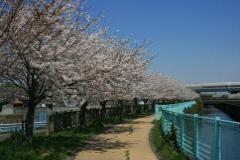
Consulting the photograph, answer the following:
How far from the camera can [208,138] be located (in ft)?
41.5

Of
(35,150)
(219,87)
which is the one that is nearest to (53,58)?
(35,150)

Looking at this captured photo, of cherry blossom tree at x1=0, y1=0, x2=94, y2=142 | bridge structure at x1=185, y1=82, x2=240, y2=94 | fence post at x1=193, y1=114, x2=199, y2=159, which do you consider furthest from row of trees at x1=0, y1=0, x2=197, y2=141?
bridge structure at x1=185, y1=82, x2=240, y2=94

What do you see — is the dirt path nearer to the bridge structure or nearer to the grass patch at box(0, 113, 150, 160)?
the grass patch at box(0, 113, 150, 160)

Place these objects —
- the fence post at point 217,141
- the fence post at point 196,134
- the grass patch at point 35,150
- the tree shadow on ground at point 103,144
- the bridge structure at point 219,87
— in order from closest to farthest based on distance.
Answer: the fence post at point 217,141 → the fence post at point 196,134 → the grass patch at point 35,150 → the tree shadow on ground at point 103,144 → the bridge structure at point 219,87

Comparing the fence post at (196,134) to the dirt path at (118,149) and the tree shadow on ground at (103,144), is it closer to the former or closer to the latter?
the dirt path at (118,149)

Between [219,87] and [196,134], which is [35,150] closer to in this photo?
[196,134]

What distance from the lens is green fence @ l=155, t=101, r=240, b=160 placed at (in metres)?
10.3

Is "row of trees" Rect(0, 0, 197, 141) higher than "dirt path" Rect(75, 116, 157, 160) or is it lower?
higher

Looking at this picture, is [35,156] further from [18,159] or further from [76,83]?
[76,83]

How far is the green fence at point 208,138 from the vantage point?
33.9 feet

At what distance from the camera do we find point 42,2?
1133 cm

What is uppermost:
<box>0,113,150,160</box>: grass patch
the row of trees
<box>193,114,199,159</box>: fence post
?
the row of trees

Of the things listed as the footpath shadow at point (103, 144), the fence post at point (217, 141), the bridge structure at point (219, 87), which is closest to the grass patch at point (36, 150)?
the footpath shadow at point (103, 144)

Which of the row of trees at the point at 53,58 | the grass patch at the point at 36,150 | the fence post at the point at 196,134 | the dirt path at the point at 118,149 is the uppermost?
the row of trees at the point at 53,58
